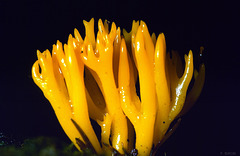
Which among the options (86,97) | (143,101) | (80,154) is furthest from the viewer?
(86,97)

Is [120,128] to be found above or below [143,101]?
below

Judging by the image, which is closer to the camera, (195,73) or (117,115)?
(117,115)

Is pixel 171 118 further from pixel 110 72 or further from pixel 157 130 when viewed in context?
pixel 110 72

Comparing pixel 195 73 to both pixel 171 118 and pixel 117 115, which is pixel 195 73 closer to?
pixel 171 118

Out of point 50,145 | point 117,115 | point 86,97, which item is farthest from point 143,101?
point 50,145

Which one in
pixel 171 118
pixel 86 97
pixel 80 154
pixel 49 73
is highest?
pixel 49 73

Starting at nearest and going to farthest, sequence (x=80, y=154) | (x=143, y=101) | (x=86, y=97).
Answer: (x=80, y=154) → (x=143, y=101) → (x=86, y=97)
